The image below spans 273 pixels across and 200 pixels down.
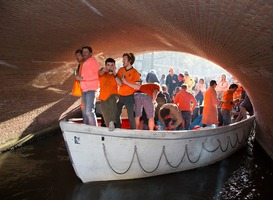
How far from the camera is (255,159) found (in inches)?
324

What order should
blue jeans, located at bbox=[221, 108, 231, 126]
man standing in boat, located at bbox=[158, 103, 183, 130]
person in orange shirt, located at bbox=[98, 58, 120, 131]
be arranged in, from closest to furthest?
person in orange shirt, located at bbox=[98, 58, 120, 131]
man standing in boat, located at bbox=[158, 103, 183, 130]
blue jeans, located at bbox=[221, 108, 231, 126]

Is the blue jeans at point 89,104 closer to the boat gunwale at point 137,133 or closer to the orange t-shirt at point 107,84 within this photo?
the orange t-shirt at point 107,84

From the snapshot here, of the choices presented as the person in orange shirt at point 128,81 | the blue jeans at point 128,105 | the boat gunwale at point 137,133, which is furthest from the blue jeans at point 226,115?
the person in orange shirt at point 128,81

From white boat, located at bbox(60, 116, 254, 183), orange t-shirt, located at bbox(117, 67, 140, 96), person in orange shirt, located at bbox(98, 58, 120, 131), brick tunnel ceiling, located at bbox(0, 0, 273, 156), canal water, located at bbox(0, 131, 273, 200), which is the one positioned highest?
brick tunnel ceiling, located at bbox(0, 0, 273, 156)

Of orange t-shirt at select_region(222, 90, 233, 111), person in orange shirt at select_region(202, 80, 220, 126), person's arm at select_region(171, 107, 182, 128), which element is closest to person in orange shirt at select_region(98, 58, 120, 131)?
person's arm at select_region(171, 107, 182, 128)

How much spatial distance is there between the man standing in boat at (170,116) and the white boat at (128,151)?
0.74 meters

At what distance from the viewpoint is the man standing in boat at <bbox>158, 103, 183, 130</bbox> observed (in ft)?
23.3

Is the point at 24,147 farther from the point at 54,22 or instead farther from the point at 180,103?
the point at 180,103

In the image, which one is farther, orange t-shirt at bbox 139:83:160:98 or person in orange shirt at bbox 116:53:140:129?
orange t-shirt at bbox 139:83:160:98

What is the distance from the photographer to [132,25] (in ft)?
25.2

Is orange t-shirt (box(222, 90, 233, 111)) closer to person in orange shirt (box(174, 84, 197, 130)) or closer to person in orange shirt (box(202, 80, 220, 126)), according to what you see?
person in orange shirt (box(202, 80, 220, 126))

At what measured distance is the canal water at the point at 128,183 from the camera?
5.49 m

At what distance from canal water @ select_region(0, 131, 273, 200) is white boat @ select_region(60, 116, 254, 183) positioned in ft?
0.69

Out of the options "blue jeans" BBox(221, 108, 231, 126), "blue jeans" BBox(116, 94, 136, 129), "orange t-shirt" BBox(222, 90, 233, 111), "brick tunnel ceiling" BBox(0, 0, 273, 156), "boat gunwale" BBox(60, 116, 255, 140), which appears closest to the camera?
"brick tunnel ceiling" BBox(0, 0, 273, 156)
